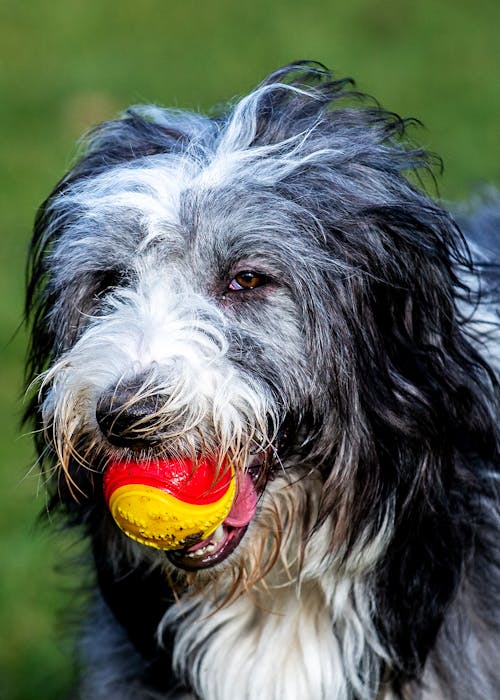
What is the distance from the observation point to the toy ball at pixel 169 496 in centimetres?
260

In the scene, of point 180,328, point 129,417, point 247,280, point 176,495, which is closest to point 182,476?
point 176,495

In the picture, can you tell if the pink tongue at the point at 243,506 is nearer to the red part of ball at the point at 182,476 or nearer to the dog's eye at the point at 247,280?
the red part of ball at the point at 182,476

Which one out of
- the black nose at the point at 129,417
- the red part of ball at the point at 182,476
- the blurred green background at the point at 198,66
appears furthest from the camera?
the blurred green background at the point at 198,66

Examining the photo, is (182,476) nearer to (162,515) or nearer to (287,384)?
(162,515)

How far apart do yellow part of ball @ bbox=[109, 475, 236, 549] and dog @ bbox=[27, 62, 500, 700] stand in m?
0.04

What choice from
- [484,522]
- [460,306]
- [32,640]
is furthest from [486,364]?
[32,640]

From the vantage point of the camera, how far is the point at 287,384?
264cm

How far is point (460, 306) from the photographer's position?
2926 millimetres

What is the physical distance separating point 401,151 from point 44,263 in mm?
797

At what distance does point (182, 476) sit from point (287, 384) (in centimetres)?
27

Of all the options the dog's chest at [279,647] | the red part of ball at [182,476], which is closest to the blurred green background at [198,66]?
the dog's chest at [279,647]

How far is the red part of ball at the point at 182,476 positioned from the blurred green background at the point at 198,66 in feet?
9.10

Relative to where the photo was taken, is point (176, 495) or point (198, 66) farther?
point (198, 66)

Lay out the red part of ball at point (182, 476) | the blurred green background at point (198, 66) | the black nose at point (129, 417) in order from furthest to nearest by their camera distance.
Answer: the blurred green background at point (198, 66), the red part of ball at point (182, 476), the black nose at point (129, 417)
